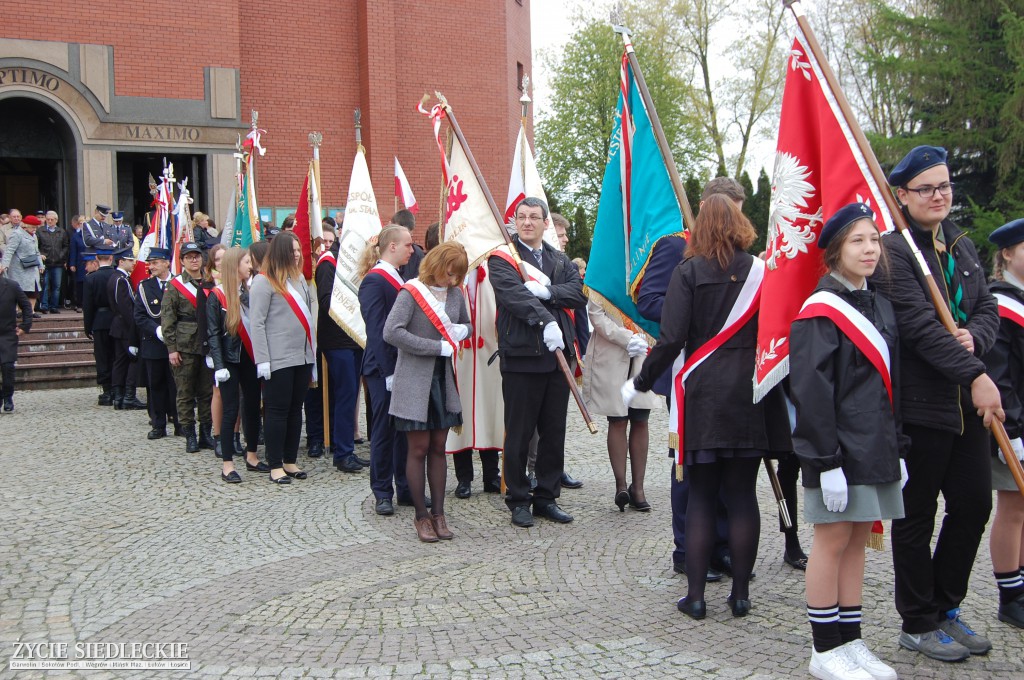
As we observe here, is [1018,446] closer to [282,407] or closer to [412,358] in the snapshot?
[412,358]

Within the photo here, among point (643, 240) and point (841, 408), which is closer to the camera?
point (841, 408)

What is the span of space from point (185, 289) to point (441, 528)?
464 cm

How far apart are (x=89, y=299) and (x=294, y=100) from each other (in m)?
9.49

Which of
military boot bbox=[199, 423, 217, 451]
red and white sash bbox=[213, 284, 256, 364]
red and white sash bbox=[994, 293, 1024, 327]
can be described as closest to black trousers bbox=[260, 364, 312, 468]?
red and white sash bbox=[213, 284, 256, 364]

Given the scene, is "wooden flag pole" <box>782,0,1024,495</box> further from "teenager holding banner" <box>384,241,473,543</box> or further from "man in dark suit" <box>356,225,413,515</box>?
"man in dark suit" <box>356,225,413,515</box>

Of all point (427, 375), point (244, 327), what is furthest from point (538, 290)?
point (244, 327)

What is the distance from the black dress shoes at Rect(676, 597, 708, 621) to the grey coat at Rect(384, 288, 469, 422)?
215 centimetres

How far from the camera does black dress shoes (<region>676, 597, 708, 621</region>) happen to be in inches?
179

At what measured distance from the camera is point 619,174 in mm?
6004

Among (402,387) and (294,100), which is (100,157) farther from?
(402,387)

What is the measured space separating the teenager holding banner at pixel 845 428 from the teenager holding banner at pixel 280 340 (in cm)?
504

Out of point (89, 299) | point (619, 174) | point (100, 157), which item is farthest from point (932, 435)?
point (100, 157)

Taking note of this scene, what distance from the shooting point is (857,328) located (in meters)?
3.72

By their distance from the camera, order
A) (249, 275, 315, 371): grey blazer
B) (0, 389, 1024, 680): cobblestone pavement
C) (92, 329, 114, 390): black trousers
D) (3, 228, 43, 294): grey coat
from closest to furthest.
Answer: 1. (0, 389, 1024, 680): cobblestone pavement
2. (249, 275, 315, 371): grey blazer
3. (92, 329, 114, 390): black trousers
4. (3, 228, 43, 294): grey coat
